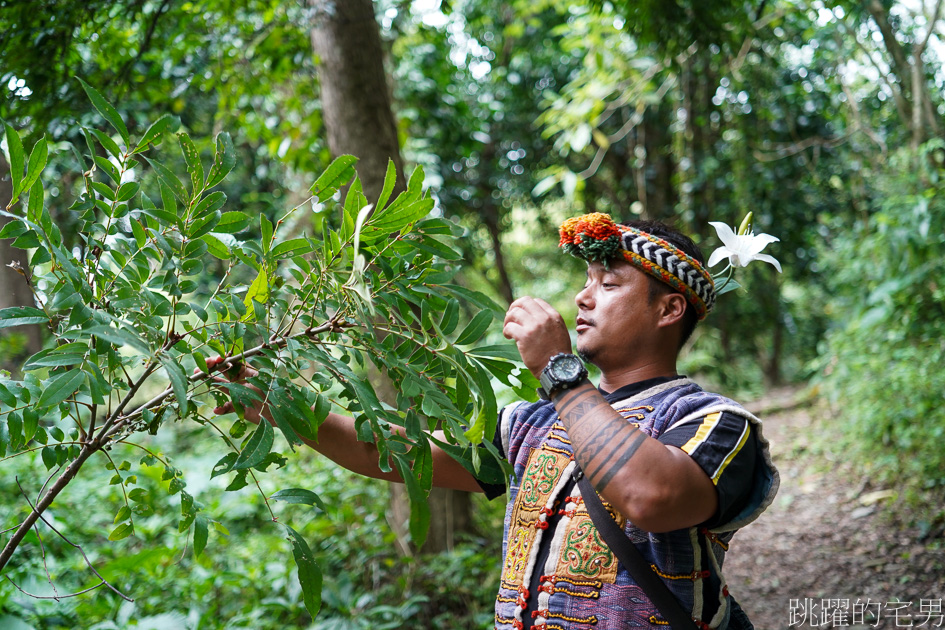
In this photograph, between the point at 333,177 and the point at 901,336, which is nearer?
the point at 333,177

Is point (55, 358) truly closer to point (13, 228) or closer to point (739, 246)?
point (13, 228)

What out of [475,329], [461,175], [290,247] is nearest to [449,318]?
[475,329]

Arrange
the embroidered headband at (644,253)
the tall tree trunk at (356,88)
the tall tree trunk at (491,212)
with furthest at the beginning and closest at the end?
the tall tree trunk at (491,212) → the tall tree trunk at (356,88) → the embroidered headband at (644,253)

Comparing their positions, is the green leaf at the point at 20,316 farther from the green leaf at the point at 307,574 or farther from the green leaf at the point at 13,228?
the green leaf at the point at 307,574

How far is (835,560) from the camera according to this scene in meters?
3.79

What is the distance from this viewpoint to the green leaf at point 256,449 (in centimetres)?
101

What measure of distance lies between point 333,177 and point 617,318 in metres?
0.69

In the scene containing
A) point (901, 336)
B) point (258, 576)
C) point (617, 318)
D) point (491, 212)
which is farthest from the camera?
point (491, 212)

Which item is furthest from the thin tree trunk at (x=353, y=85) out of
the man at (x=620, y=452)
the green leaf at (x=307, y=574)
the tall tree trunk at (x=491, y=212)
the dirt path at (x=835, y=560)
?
the tall tree trunk at (x=491, y=212)

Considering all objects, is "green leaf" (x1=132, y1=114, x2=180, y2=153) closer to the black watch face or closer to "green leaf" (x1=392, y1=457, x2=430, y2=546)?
"green leaf" (x1=392, y1=457, x2=430, y2=546)

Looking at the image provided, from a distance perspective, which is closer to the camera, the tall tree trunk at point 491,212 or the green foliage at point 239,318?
the green foliage at point 239,318

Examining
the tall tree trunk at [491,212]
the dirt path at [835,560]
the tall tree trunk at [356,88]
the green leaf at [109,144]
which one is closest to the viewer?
the green leaf at [109,144]

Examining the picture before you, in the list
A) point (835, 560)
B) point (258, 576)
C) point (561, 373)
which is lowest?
point (835, 560)

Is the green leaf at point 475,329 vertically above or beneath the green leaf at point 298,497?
above
